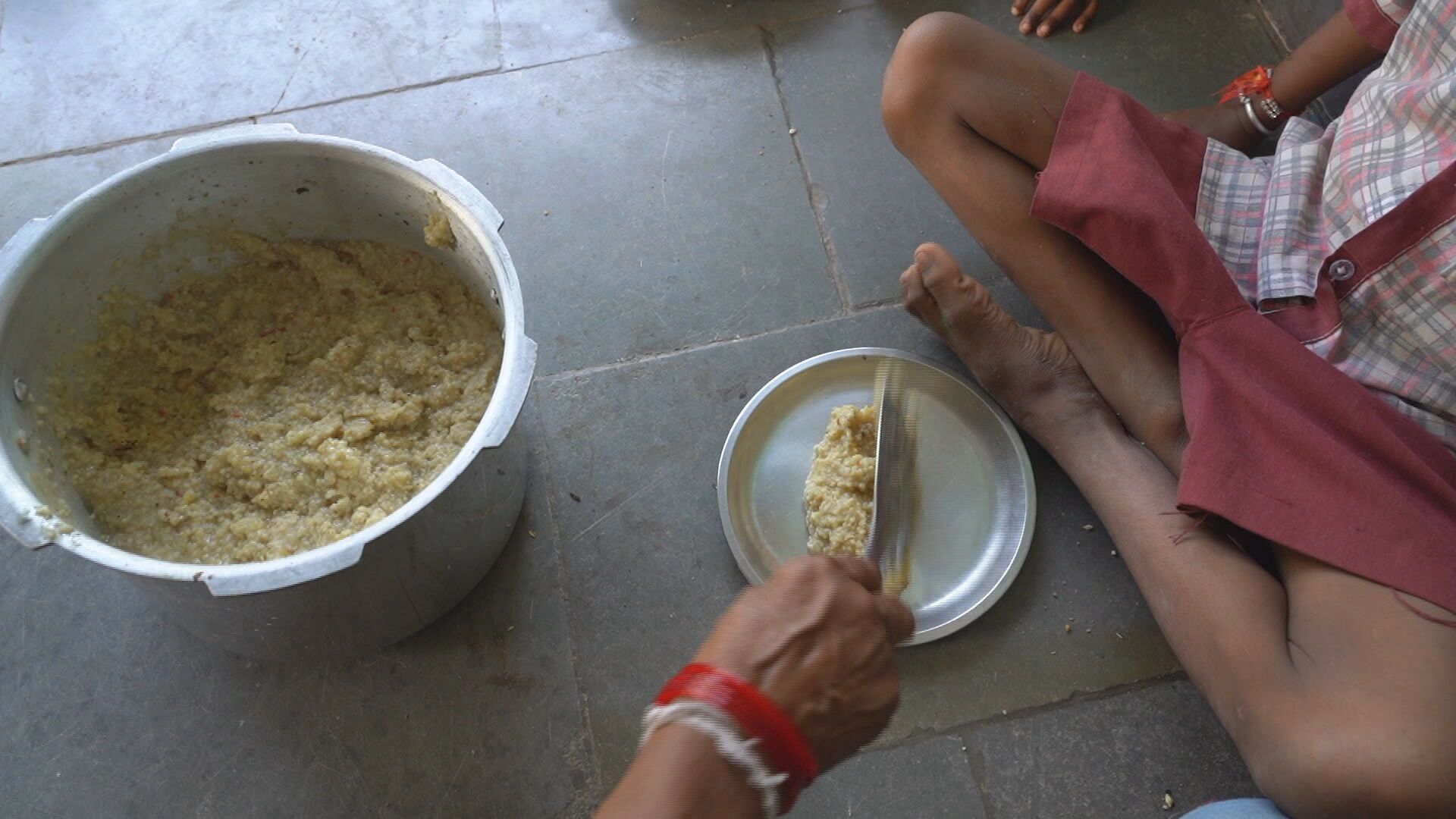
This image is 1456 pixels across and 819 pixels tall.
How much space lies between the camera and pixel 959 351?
141cm

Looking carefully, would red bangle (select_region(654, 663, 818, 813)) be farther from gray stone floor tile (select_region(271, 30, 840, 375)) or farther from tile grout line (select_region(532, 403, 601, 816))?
gray stone floor tile (select_region(271, 30, 840, 375))

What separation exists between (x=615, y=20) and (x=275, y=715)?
129 cm

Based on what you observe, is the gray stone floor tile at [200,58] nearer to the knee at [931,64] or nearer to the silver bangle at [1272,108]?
the knee at [931,64]

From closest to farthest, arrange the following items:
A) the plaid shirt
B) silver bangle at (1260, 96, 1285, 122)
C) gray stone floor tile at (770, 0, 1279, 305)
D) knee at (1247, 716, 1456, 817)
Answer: knee at (1247, 716, 1456, 817)
the plaid shirt
silver bangle at (1260, 96, 1285, 122)
gray stone floor tile at (770, 0, 1279, 305)

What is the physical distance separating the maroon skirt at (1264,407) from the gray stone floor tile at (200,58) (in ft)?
3.64

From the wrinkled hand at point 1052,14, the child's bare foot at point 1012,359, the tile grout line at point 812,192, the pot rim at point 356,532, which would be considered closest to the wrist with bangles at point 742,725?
the pot rim at point 356,532

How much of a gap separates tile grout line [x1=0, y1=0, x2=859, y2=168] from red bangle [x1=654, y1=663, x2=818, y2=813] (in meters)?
1.34

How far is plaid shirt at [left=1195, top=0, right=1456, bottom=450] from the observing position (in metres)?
1.10

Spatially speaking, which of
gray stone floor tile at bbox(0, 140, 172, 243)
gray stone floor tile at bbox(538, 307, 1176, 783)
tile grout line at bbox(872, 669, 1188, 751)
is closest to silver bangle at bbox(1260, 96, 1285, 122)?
gray stone floor tile at bbox(538, 307, 1176, 783)

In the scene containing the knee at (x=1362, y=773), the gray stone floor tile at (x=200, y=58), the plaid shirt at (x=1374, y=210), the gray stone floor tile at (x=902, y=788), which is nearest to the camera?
the knee at (x=1362, y=773)

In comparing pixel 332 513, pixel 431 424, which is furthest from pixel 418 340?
pixel 332 513

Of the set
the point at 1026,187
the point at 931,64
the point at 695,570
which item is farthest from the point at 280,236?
the point at 1026,187

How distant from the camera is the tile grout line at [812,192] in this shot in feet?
5.22

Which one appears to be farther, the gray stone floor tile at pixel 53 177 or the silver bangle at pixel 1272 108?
the gray stone floor tile at pixel 53 177
